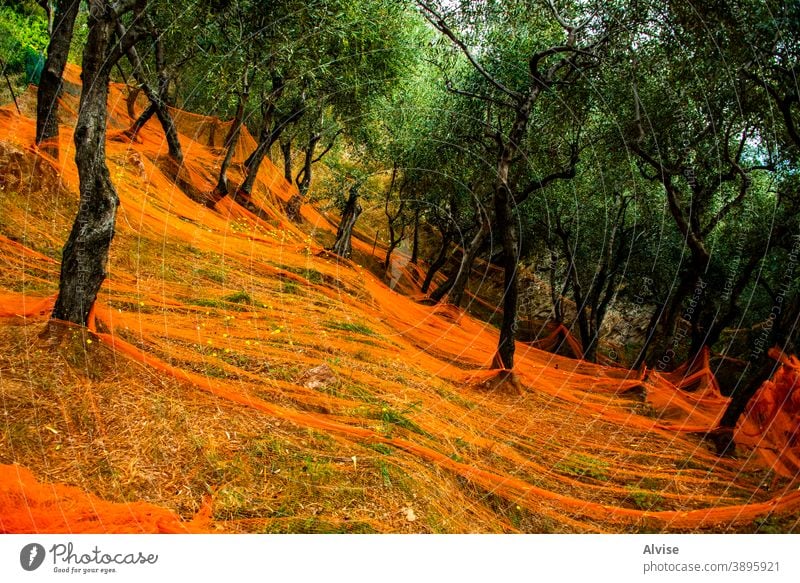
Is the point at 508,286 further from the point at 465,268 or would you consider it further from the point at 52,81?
the point at 52,81

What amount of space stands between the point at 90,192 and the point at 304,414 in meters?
2.50

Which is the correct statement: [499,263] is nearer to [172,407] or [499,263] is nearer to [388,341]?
[388,341]

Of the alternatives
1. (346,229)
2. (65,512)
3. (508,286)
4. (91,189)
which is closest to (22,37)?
(346,229)

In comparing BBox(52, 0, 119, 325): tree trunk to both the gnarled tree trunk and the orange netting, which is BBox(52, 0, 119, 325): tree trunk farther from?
the orange netting

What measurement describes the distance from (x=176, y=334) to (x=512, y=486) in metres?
3.49

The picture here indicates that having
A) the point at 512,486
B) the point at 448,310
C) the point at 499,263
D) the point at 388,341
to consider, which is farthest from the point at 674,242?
the point at 512,486

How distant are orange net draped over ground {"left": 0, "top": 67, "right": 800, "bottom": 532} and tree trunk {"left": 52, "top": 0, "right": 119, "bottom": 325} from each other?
36cm

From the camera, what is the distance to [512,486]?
4.77 meters

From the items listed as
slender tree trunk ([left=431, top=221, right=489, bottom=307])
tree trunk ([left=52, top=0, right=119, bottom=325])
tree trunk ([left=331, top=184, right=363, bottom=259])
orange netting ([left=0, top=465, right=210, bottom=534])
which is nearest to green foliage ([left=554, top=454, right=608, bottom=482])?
orange netting ([left=0, top=465, right=210, bottom=534])

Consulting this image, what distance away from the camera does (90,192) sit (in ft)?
14.3

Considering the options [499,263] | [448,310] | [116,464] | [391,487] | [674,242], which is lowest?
[116,464]

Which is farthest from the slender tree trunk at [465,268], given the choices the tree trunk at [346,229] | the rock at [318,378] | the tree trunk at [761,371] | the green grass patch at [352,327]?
the rock at [318,378]

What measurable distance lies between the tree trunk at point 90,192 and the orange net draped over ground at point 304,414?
0.36 metres

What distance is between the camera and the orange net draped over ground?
3.65 m
